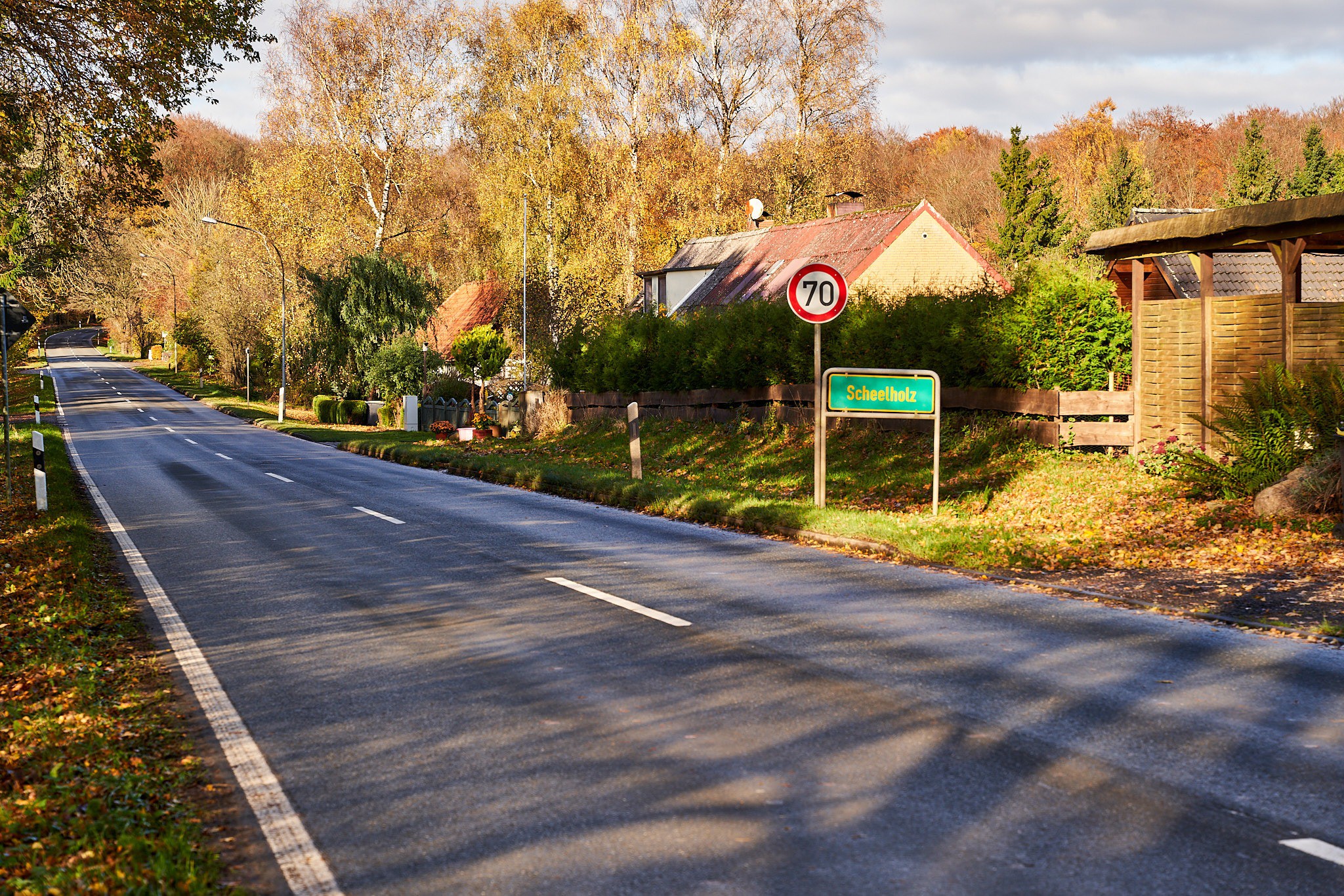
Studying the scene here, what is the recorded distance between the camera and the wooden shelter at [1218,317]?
1259 cm

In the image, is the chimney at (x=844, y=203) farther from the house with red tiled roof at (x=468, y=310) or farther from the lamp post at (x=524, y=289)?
the house with red tiled roof at (x=468, y=310)

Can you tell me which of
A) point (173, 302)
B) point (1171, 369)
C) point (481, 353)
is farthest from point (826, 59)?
point (173, 302)

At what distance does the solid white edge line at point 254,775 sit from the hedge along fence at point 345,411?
38.1 meters

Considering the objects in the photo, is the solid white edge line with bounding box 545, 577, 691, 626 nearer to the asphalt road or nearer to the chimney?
the asphalt road

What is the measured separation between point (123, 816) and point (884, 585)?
6720mm

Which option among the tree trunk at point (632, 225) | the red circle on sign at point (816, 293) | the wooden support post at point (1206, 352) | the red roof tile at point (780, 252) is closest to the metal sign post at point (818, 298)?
the red circle on sign at point (816, 293)

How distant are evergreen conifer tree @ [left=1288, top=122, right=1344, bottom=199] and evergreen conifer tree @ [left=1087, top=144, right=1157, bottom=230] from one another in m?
6.43

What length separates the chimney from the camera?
43531 mm

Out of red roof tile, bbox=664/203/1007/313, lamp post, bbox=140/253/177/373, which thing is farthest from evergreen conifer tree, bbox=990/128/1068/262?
lamp post, bbox=140/253/177/373

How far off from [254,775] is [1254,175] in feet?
178

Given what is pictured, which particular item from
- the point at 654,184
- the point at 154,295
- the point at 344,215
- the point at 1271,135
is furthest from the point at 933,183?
the point at 154,295

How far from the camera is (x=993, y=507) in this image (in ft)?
46.8

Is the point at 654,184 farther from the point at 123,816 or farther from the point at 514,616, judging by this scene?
the point at 123,816

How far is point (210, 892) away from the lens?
3.93 meters
